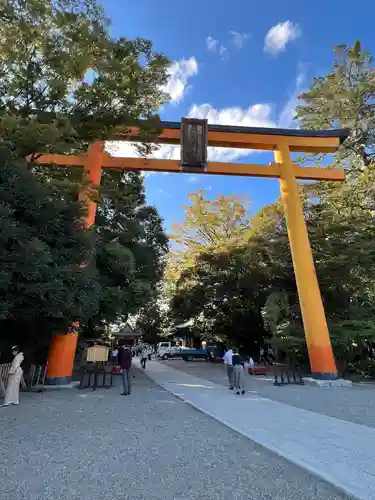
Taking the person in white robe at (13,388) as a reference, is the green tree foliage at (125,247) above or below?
above

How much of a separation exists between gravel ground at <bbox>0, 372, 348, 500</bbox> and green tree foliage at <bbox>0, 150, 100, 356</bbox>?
7.87 feet

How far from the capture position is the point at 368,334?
14.3 metres

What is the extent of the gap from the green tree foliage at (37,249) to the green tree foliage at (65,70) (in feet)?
3.47

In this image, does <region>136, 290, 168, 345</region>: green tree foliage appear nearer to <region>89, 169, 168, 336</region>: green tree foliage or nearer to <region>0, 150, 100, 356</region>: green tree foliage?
<region>89, 169, 168, 336</region>: green tree foliage

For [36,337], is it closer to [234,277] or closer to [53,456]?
[53,456]

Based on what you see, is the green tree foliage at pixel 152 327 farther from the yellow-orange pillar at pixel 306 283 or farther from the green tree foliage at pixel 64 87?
the green tree foliage at pixel 64 87

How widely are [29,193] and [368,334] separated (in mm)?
12989

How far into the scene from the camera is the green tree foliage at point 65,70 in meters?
9.03

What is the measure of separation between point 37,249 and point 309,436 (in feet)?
19.3

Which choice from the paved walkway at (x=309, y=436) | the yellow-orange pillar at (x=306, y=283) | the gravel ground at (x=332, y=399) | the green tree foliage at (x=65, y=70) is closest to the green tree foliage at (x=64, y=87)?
the green tree foliage at (x=65, y=70)

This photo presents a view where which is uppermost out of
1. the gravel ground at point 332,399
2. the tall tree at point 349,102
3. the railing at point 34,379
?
the tall tree at point 349,102

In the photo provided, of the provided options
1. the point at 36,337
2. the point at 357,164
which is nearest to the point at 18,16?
the point at 36,337

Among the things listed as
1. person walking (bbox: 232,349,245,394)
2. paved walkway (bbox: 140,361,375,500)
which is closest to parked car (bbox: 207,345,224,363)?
person walking (bbox: 232,349,245,394)

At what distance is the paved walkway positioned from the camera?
3.93m
